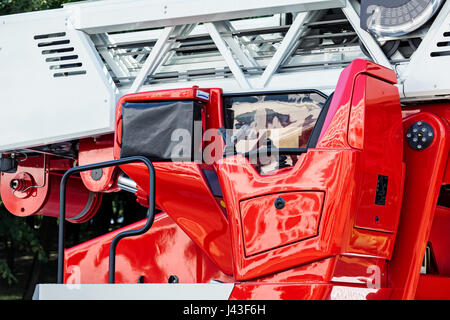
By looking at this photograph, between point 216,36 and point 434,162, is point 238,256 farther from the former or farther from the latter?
point 216,36

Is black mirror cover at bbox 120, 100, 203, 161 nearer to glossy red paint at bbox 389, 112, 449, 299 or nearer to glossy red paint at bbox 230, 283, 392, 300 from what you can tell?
glossy red paint at bbox 230, 283, 392, 300

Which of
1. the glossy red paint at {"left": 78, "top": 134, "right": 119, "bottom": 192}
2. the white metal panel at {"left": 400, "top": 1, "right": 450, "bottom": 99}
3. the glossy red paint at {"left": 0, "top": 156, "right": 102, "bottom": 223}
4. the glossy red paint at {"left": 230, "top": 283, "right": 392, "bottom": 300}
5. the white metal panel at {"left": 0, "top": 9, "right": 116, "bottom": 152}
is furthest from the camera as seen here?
the glossy red paint at {"left": 0, "top": 156, "right": 102, "bottom": 223}

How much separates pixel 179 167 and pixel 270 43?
2.94 feet

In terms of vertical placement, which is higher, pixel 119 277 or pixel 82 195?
pixel 82 195

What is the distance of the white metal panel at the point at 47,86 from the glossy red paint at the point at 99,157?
8.2 inches

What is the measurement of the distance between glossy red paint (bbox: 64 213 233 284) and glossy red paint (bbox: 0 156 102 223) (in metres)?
0.56

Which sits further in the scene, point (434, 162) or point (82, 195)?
point (82, 195)

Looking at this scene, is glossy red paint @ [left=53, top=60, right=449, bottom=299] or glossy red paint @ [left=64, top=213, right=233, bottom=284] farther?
glossy red paint @ [left=64, top=213, right=233, bottom=284]

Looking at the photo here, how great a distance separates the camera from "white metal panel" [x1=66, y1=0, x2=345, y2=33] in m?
3.45

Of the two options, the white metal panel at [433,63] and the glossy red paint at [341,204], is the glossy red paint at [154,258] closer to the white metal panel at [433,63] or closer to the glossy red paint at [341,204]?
the glossy red paint at [341,204]

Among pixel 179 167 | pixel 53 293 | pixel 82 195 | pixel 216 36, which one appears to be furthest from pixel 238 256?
pixel 82 195

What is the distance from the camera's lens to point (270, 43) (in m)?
3.76

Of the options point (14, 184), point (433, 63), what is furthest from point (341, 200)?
point (14, 184)

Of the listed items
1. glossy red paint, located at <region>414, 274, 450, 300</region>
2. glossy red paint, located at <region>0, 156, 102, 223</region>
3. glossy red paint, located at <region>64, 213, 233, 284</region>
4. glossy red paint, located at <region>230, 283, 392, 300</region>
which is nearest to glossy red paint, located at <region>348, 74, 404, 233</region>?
glossy red paint, located at <region>230, 283, 392, 300</region>
